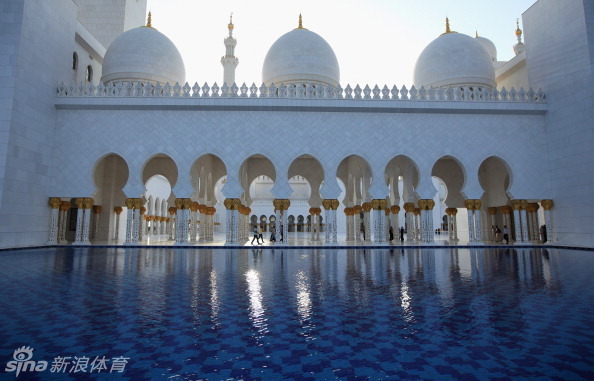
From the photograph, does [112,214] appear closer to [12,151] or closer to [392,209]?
[12,151]

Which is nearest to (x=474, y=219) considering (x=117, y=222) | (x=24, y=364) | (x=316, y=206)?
(x=316, y=206)

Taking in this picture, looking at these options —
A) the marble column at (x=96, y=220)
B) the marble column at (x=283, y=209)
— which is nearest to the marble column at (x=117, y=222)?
the marble column at (x=96, y=220)

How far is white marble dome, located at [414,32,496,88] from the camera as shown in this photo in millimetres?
14086

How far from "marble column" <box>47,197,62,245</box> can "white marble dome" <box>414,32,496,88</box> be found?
1436 cm

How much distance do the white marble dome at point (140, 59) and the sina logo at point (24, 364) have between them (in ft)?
43.3

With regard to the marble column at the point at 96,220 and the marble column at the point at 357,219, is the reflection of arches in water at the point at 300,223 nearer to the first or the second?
the marble column at the point at 357,219

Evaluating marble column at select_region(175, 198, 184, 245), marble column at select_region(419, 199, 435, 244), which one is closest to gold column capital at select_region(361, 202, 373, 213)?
marble column at select_region(419, 199, 435, 244)

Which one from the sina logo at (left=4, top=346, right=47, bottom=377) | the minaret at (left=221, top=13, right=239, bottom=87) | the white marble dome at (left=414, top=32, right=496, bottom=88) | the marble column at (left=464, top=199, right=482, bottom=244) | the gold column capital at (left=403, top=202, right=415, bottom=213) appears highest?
the minaret at (left=221, top=13, right=239, bottom=87)

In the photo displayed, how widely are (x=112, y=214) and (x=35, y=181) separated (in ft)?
12.0

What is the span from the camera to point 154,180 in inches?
843

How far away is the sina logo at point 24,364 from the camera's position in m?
1.88

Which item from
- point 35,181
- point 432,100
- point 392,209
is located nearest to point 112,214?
point 35,181

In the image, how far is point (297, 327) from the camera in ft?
8.69

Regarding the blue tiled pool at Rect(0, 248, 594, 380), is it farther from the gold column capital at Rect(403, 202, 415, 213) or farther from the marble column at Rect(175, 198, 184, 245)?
the gold column capital at Rect(403, 202, 415, 213)
